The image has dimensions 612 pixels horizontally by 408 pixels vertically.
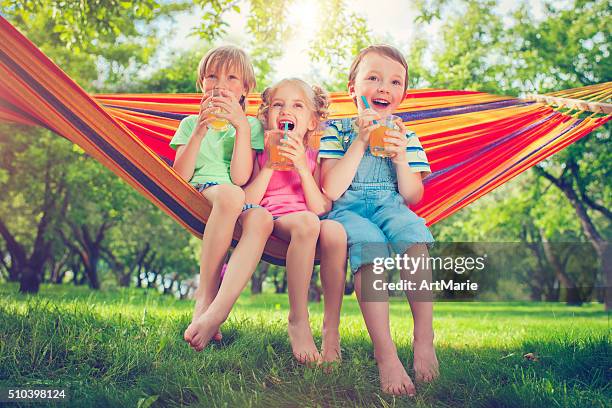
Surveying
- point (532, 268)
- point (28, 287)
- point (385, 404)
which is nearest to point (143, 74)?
point (28, 287)

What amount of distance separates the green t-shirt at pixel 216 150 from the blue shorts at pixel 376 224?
0.42 metres

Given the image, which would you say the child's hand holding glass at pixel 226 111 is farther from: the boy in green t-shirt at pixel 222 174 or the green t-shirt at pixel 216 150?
the green t-shirt at pixel 216 150

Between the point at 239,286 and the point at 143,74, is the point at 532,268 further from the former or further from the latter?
the point at 239,286

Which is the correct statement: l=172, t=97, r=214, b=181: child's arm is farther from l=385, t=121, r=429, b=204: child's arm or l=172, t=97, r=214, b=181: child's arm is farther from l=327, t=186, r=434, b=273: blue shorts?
l=385, t=121, r=429, b=204: child's arm

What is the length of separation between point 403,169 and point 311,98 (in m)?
0.42

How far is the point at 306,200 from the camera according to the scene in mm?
2059

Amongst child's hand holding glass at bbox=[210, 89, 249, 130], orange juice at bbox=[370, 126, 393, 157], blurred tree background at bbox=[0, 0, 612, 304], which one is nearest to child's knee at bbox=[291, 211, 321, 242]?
orange juice at bbox=[370, 126, 393, 157]

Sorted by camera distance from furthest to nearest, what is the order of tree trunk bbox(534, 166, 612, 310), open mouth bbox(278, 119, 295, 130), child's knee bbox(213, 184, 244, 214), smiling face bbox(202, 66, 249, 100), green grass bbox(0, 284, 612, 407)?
tree trunk bbox(534, 166, 612, 310)
smiling face bbox(202, 66, 249, 100)
open mouth bbox(278, 119, 295, 130)
child's knee bbox(213, 184, 244, 214)
green grass bbox(0, 284, 612, 407)

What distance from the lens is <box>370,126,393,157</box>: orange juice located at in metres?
2.01

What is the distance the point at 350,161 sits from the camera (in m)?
2.03

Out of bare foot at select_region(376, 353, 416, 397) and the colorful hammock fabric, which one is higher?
the colorful hammock fabric

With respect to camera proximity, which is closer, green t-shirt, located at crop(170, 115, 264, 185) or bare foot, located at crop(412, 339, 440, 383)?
bare foot, located at crop(412, 339, 440, 383)

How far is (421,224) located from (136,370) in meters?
1.09

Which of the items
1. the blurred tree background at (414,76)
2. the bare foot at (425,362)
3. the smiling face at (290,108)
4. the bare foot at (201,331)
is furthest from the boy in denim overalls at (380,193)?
the blurred tree background at (414,76)
